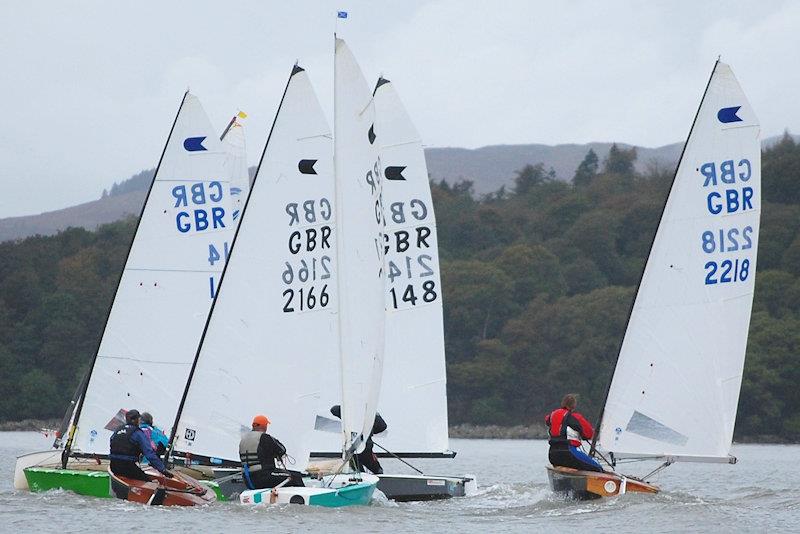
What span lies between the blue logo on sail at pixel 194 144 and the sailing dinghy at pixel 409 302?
101 inches

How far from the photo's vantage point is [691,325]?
2055cm

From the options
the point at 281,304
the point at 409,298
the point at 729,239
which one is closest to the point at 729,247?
the point at 729,239

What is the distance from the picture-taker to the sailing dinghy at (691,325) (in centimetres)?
2036

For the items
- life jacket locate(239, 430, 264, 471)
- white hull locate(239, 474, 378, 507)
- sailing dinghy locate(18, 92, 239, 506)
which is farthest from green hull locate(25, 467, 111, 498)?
white hull locate(239, 474, 378, 507)

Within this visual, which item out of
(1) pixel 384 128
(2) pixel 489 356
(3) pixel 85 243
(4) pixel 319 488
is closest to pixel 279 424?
(4) pixel 319 488

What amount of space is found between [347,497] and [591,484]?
338 cm

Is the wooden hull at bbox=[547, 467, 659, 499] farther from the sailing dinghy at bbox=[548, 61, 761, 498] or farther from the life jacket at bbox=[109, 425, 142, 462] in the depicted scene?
the life jacket at bbox=[109, 425, 142, 462]

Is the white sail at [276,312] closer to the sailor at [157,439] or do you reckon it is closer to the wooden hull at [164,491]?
the sailor at [157,439]

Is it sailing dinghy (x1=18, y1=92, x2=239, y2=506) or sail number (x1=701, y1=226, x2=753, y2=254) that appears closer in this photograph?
sail number (x1=701, y1=226, x2=753, y2=254)

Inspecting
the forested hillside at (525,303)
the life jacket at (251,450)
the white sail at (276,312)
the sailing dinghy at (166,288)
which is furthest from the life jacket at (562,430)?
the forested hillside at (525,303)

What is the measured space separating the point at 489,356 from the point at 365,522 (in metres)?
55.0

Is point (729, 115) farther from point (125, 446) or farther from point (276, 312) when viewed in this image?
point (125, 446)

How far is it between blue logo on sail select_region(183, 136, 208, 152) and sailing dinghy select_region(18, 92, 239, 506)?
14mm

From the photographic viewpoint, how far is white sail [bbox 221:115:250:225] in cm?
2400
